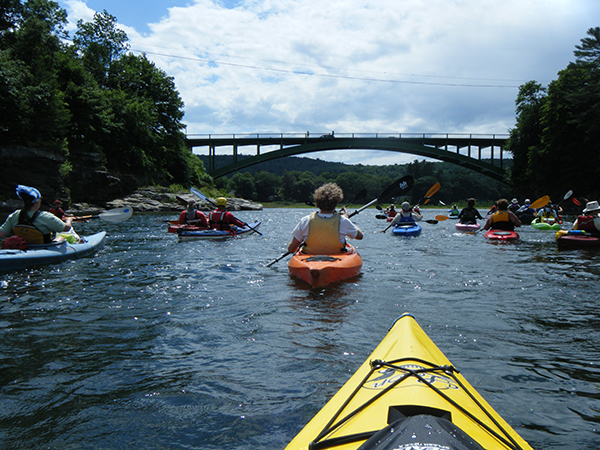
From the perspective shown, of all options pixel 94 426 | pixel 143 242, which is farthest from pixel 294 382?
pixel 143 242

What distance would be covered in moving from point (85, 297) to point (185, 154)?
41531 mm

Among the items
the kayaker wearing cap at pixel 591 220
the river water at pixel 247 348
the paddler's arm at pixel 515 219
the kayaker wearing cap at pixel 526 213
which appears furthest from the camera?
the kayaker wearing cap at pixel 526 213

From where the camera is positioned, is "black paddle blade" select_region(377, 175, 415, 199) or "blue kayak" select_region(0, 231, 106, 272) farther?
"black paddle blade" select_region(377, 175, 415, 199)

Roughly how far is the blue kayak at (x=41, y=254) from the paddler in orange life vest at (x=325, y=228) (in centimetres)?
430

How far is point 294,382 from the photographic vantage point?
2779 millimetres

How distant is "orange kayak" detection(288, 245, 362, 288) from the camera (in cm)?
543

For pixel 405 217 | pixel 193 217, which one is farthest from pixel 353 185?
pixel 193 217

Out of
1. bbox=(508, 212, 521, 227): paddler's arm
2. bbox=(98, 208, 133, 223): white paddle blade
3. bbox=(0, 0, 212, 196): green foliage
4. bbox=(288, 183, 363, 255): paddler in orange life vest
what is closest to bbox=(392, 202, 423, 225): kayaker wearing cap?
bbox=(508, 212, 521, 227): paddler's arm

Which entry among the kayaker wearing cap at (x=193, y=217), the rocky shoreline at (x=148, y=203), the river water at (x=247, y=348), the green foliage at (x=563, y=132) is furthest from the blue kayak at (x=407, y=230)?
the green foliage at (x=563, y=132)

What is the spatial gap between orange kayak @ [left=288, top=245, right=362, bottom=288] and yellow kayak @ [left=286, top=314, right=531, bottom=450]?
306cm

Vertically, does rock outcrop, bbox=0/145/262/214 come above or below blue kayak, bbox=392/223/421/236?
above

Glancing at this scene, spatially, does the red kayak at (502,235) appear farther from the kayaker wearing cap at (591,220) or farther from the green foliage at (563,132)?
the green foliage at (563,132)

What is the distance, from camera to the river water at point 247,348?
89.8 inches

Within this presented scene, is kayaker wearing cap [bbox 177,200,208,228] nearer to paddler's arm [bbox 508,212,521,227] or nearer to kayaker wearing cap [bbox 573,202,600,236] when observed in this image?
paddler's arm [bbox 508,212,521,227]
